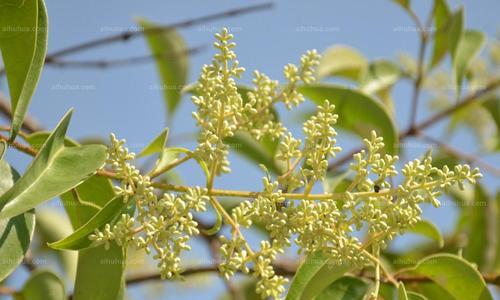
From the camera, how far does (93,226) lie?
1.44m

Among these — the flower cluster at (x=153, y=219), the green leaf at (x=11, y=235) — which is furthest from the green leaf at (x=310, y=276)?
the green leaf at (x=11, y=235)

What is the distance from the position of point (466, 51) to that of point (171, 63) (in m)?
1.35

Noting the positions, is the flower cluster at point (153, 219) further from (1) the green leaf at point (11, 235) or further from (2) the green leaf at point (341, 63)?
(2) the green leaf at point (341, 63)

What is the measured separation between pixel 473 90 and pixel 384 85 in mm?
744

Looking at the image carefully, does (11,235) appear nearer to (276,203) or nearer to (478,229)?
(276,203)

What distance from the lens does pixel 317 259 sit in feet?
5.36

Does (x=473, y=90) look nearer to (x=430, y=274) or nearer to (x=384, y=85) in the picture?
(x=384, y=85)

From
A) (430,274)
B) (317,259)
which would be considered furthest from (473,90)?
(317,259)

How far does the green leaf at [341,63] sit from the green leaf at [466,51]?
49 cm

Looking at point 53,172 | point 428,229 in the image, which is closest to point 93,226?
point 53,172

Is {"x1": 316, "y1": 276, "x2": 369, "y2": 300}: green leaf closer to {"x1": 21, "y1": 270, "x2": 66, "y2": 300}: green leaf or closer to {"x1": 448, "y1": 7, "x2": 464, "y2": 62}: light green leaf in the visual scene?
{"x1": 21, "y1": 270, "x2": 66, "y2": 300}: green leaf

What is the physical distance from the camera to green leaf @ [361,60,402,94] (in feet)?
10.3

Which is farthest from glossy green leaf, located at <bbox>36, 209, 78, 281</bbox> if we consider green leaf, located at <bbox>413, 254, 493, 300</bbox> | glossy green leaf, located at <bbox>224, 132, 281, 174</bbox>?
green leaf, located at <bbox>413, 254, 493, 300</bbox>

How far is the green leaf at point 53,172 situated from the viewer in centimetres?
127
